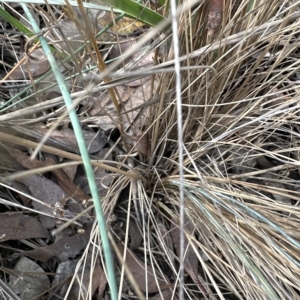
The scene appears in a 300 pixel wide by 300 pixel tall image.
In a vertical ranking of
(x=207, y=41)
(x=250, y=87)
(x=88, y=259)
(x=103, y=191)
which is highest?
(x=207, y=41)

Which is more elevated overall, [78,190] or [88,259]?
[78,190]

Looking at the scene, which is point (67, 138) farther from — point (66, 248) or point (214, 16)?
point (214, 16)

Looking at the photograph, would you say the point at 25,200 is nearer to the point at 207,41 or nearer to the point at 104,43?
the point at 104,43

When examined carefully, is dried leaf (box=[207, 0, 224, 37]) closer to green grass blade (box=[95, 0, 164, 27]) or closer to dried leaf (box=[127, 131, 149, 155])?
green grass blade (box=[95, 0, 164, 27])

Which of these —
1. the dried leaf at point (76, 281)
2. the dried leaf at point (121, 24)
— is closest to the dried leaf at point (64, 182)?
the dried leaf at point (76, 281)

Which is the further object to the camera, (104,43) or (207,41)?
(104,43)

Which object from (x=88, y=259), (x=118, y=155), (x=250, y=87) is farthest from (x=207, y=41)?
(x=88, y=259)

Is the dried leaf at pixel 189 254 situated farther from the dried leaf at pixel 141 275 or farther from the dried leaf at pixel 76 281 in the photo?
the dried leaf at pixel 76 281
